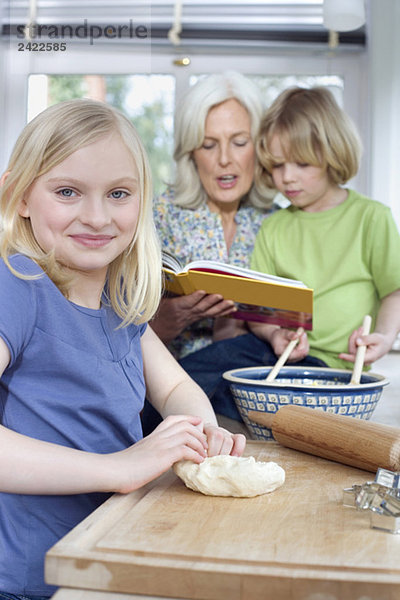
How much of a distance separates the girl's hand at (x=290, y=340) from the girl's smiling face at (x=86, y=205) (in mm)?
734

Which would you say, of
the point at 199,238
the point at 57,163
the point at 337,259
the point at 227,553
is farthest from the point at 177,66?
the point at 227,553

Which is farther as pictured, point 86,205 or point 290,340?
point 290,340

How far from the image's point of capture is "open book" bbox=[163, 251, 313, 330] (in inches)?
56.5

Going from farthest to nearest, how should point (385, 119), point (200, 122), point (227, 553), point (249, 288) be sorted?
point (385, 119) < point (200, 122) < point (249, 288) < point (227, 553)

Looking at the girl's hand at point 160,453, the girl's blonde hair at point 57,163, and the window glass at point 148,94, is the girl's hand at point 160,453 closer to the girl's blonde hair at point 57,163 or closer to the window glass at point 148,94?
the girl's blonde hair at point 57,163

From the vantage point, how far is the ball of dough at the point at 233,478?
791 mm

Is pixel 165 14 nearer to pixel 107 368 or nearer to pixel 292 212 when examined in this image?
pixel 292 212

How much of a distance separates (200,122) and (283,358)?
0.71m

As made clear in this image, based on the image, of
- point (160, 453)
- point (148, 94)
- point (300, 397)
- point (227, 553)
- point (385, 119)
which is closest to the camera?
point (227, 553)

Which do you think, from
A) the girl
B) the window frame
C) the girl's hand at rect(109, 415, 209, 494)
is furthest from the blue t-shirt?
the window frame

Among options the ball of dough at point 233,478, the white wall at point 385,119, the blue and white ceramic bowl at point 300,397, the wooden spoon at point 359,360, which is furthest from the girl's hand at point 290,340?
the white wall at point 385,119

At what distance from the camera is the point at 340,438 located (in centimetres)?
93

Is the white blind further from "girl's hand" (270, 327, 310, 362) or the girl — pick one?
the girl

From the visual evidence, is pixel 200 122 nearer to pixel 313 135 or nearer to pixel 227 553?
pixel 313 135
